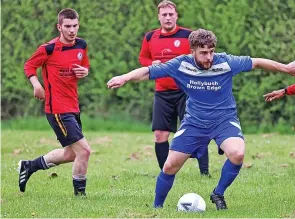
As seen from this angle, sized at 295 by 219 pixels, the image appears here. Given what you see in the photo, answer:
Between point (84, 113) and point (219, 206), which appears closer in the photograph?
point (219, 206)

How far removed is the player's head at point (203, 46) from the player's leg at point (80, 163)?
1.84 meters

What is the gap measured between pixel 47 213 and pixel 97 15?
863 centimetres

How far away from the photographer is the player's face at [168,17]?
10267 millimetres

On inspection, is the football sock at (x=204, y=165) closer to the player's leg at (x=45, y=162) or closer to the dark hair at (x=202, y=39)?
the player's leg at (x=45, y=162)

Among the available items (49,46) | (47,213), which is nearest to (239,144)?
(47,213)

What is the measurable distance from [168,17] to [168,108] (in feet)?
3.62

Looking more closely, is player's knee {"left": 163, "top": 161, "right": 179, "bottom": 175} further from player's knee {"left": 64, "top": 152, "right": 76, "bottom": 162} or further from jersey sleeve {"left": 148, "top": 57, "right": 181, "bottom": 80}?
player's knee {"left": 64, "top": 152, "right": 76, "bottom": 162}

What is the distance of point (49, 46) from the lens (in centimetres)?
908

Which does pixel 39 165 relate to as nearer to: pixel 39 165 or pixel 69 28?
pixel 39 165

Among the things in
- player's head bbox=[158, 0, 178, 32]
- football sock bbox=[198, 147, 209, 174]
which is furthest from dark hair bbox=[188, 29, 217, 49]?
football sock bbox=[198, 147, 209, 174]

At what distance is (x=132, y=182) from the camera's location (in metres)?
10.2

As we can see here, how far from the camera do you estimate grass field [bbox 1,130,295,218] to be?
800cm

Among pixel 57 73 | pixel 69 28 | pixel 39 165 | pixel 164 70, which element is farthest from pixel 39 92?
pixel 164 70

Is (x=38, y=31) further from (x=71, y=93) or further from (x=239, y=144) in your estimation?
(x=239, y=144)
